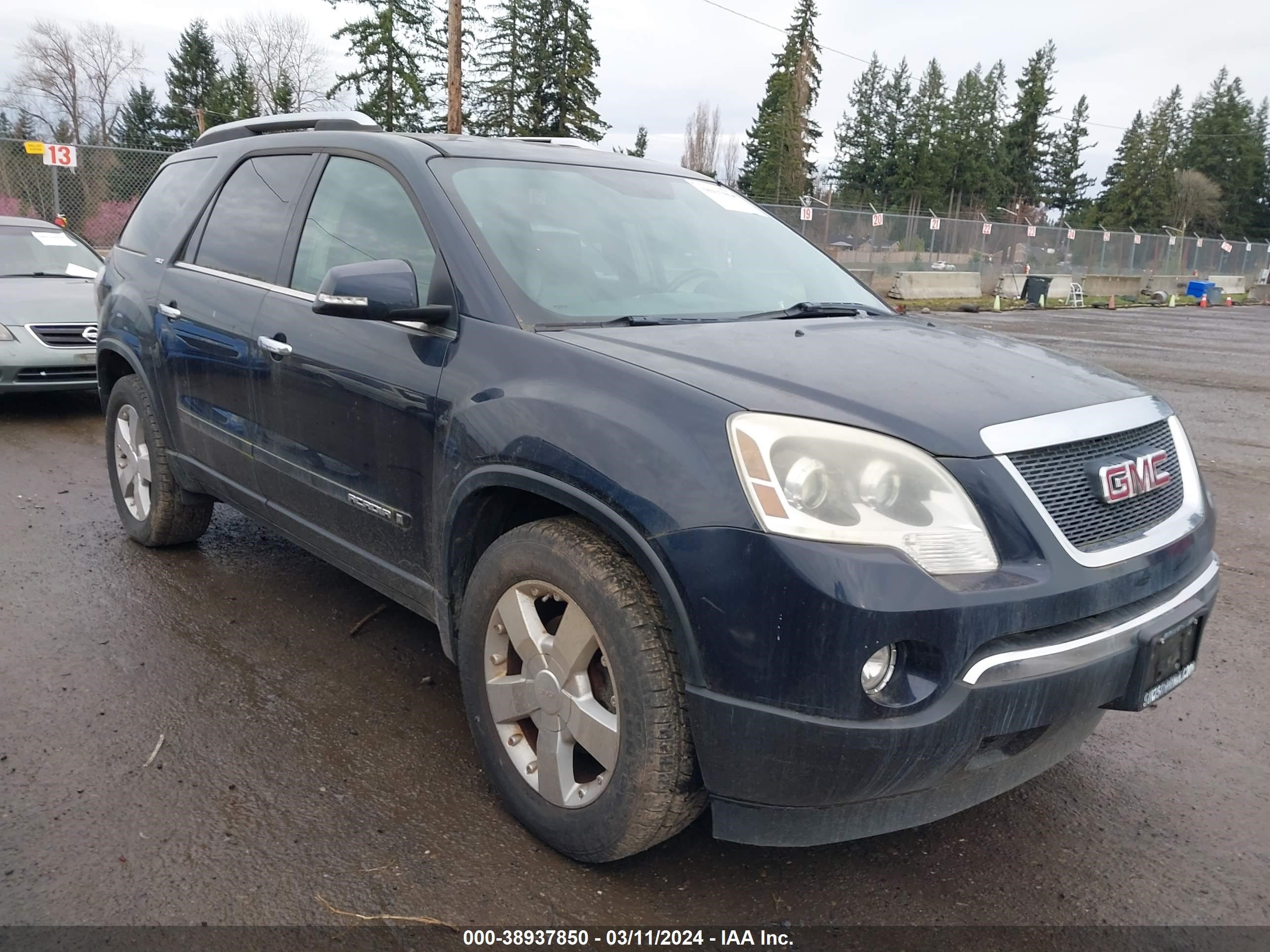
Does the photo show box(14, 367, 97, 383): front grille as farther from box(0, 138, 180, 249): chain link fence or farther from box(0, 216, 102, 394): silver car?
box(0, 138, 180, 249): chain link fence

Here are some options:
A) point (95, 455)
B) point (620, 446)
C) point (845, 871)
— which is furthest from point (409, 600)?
point (95, 455)

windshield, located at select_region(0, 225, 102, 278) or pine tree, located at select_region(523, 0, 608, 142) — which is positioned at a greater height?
pine tree, located at select_region(523, 0, 608, 142)

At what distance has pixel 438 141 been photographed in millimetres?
3332

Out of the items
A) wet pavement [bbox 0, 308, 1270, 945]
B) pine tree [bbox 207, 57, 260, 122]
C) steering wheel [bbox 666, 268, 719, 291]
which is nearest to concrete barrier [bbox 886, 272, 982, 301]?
steering wheel [bbox 666, 268, 719, 291]

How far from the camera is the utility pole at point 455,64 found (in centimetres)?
1934

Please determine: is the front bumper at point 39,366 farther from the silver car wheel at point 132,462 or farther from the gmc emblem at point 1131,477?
the gmc emblem at point 1131,477

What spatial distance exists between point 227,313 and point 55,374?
A: 4.59 m

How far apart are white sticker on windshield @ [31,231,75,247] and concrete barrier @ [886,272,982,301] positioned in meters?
21.3

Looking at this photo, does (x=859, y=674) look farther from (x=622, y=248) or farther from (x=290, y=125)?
(x=290, y=125)

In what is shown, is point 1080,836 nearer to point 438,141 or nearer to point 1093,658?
point 1093,658

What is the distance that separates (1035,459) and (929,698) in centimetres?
61

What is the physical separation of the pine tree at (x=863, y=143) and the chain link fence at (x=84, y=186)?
72075 millimetres

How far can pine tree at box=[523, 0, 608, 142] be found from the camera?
4475cm

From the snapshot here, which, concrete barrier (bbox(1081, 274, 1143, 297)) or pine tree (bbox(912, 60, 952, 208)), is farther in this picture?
pine tree (bbox(912, 60, 952, 208))
